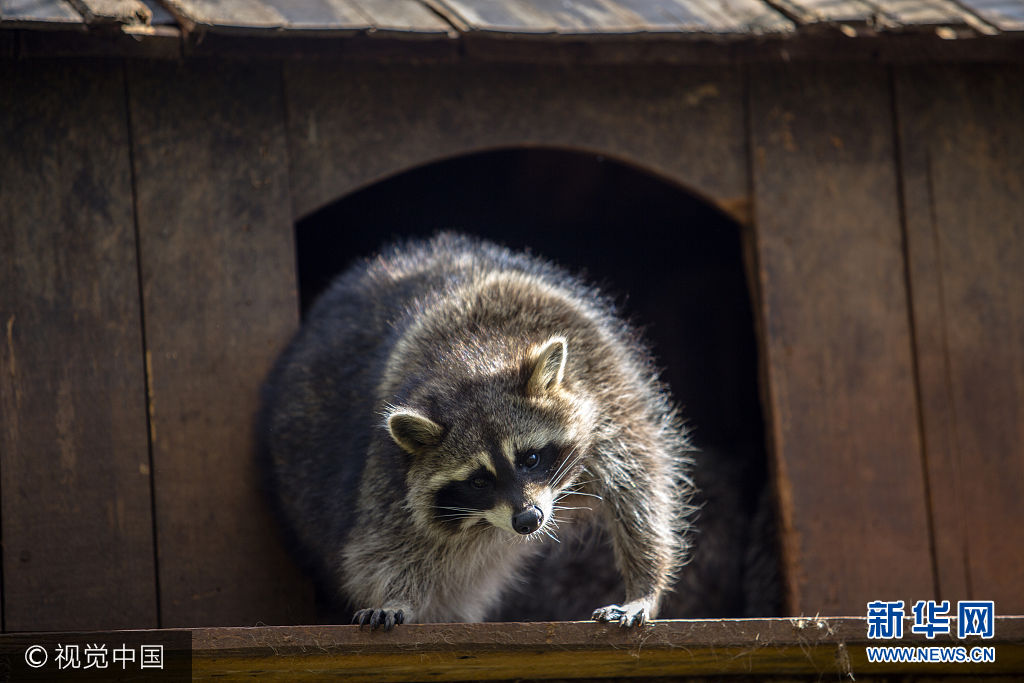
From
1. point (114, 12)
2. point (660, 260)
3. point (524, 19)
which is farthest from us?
point (660, 260)

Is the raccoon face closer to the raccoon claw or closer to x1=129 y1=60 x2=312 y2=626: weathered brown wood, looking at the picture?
the raccoon claw

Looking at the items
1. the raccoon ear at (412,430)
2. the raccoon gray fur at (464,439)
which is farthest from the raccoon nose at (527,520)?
the raccoon ear at (412,430)

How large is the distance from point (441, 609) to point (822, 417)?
1571 mm

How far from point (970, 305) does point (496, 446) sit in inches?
81.8

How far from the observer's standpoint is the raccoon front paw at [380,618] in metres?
3.12

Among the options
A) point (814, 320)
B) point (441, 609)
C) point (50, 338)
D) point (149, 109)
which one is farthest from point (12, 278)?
point (814, 320)

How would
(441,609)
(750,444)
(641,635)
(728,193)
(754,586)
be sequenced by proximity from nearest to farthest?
(641,635) < (441,609) < (728,193) < (754,586) < (750,444)

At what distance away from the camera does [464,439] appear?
358 cm

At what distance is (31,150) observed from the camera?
412 centimetres

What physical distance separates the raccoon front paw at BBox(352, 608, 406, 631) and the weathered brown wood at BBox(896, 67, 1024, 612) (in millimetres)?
2195

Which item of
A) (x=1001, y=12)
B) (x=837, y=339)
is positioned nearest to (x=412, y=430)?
(x=837, y=339)

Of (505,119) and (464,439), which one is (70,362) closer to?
(464,439)

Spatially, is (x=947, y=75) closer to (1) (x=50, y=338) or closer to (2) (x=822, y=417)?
(2) (x=822, y=417)

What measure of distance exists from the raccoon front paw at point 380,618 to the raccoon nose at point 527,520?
1.31 ft
